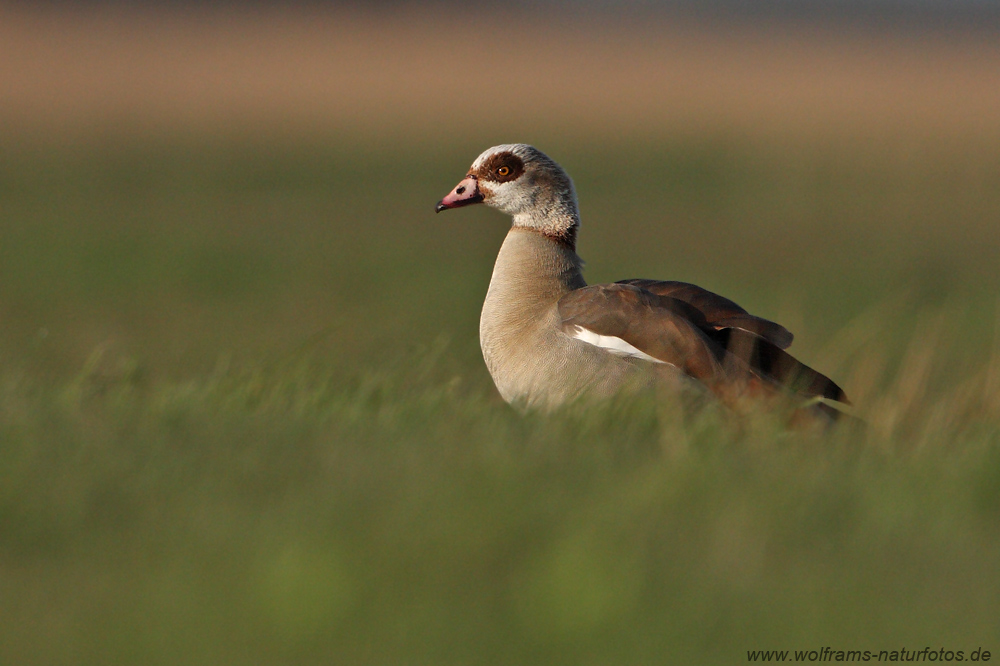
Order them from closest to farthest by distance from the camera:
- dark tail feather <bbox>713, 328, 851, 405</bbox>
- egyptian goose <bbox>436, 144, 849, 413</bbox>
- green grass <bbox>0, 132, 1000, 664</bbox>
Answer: green grass <bbox>0, 132, 1000, 664</bbox> < egyptian goose <bbox>436, 144, 849, 413</bbox> < dark tail feather <bbox>713, 328, 851, 405</bbox>

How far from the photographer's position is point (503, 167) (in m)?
6.75

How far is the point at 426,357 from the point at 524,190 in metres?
1.09

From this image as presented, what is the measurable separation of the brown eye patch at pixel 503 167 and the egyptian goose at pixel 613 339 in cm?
34

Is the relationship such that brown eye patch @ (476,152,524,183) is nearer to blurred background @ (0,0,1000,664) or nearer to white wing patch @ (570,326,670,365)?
blurred background @ (0,0,1000,664)

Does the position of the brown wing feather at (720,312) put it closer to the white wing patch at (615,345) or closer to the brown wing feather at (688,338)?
the brown wing feather at (688,338)

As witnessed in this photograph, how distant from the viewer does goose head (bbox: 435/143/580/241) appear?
6.71 m

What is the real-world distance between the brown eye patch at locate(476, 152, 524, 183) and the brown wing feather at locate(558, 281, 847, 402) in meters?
0.98

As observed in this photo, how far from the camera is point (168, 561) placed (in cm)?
361

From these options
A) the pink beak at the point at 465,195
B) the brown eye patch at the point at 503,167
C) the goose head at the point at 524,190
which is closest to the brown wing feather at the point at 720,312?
the goose head at the point at 524,190

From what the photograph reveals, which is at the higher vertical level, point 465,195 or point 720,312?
point 465,195

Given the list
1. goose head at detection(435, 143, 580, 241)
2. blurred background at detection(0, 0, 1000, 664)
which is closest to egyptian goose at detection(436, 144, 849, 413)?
goose head at detection(435, 143, 580, 241)

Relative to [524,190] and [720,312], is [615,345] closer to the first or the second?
[720,312]

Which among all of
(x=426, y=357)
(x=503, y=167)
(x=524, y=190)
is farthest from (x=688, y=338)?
(x=503, y=167)

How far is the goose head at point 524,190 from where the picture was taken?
6.71 m
